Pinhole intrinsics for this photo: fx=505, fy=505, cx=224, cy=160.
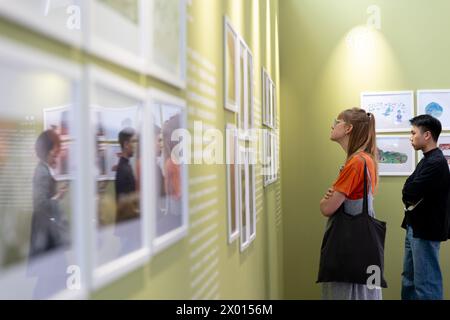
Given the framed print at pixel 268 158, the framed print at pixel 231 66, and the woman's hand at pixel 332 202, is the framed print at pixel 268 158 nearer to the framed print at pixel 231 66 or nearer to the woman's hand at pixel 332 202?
the woman's hand at pixel 332 202

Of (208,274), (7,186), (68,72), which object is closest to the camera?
(7,186)

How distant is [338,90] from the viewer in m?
5.12

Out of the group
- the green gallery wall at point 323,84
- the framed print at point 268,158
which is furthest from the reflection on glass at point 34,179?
the green gallery wall at point 323,84

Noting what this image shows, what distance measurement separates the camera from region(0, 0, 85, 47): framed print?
26.4 inches

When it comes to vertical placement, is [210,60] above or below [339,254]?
above

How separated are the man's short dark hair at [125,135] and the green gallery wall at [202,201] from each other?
113 mm

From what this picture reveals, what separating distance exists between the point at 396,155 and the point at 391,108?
1.54 ft

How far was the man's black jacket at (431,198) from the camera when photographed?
159 inches

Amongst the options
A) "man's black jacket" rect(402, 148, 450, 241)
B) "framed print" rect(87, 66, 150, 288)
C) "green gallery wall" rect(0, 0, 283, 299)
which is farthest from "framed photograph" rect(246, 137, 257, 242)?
"man's black jacket" rect(402, 148, 450, 241)

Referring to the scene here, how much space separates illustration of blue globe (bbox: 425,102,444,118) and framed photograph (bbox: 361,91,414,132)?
0.50ft

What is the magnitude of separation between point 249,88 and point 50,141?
2097mm

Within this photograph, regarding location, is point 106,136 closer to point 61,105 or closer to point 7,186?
point 61,105

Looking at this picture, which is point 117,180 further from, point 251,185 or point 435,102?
point 435,102
